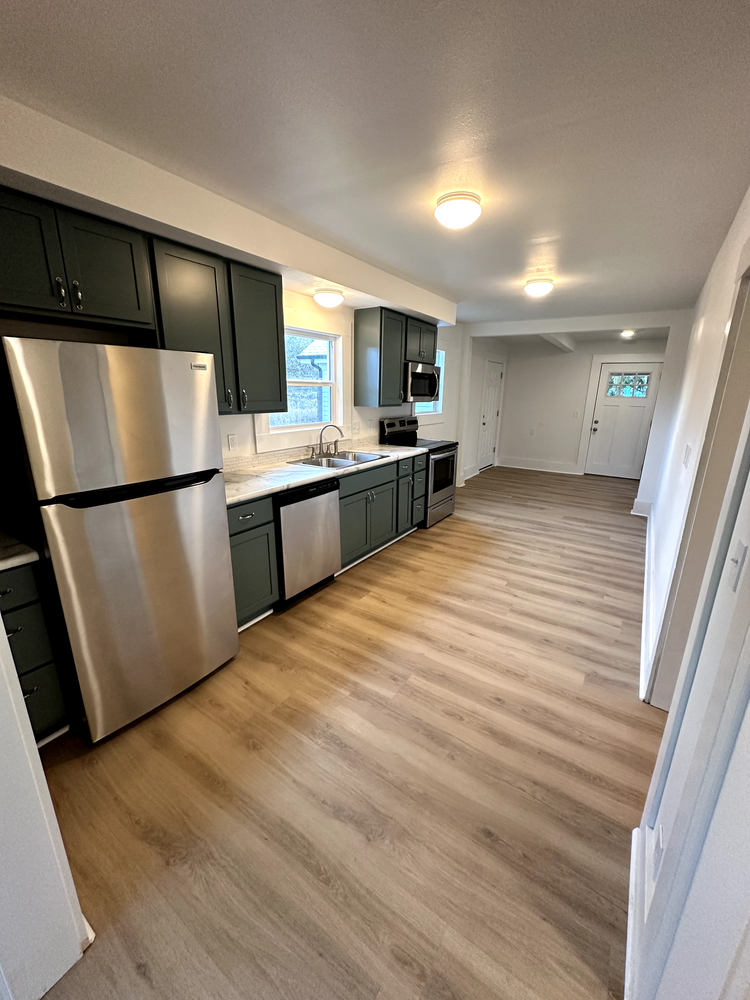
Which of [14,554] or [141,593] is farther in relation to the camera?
[141,593]

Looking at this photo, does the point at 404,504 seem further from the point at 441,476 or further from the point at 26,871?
the point at 26,871

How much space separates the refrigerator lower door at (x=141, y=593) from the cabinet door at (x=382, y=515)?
161 cm

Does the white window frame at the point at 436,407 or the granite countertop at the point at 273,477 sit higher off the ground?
the white window frame at the point at 436,407

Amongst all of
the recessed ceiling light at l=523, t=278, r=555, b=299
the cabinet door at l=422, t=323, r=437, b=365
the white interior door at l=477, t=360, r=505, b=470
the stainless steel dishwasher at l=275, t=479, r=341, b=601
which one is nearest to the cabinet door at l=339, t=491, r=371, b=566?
the stainless steel dishwasher at l=275, t=479, r=341, b=601

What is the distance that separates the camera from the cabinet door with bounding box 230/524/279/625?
236 centimetres

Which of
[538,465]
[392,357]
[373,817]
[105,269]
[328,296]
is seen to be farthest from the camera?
[538,465]

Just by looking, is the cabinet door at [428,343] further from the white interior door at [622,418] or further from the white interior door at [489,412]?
the white interior door at [622,418]

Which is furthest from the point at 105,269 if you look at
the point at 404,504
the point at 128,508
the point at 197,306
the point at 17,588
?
the point at 404,504

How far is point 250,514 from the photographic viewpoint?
2.37 meters

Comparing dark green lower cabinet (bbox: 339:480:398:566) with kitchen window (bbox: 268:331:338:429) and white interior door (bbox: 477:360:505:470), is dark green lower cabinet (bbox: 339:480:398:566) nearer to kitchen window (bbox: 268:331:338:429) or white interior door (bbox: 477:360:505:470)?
kitchen window (bbox: 268:331:338:429)

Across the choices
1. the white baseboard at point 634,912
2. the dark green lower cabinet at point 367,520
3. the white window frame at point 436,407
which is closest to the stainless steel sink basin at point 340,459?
the dark green lower cabinet at point 367,520

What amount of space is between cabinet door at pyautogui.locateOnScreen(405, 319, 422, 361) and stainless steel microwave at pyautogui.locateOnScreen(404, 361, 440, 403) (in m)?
0.08

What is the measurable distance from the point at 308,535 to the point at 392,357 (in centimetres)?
215

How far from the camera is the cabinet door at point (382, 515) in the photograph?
3.53 meters
